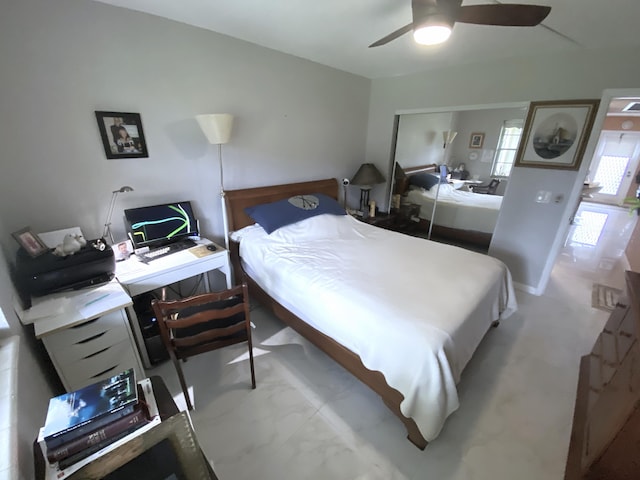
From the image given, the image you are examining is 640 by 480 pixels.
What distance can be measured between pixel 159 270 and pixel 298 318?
3.39 ft

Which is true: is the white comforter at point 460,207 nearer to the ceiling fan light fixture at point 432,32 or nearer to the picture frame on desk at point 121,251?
the ceiling fan light fixture at point 432,32

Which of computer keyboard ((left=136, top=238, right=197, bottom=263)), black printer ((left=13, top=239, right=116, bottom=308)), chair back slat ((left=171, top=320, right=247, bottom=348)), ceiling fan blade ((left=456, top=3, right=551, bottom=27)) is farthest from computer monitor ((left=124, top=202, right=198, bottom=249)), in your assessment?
ceiling fan blade ((left=456, top=3, right=551, bottom=27))

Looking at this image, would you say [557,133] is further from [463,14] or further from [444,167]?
[463,14]

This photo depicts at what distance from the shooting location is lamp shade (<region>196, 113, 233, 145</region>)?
2.01m

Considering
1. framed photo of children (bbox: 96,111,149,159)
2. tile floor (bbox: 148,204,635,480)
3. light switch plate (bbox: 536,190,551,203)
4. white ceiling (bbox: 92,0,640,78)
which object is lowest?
tile floor (bbox: 148,204,635,480)

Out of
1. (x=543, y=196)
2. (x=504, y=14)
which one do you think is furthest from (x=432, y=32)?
(x=543, y=196)

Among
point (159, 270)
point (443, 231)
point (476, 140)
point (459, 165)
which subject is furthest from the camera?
point (443, 231)

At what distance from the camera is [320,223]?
268cm

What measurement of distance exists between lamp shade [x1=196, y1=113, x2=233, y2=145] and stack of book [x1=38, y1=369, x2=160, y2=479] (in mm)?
1703

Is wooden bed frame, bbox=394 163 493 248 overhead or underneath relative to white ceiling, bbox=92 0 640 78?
underneath

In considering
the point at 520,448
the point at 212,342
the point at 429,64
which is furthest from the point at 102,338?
the point at 429,64

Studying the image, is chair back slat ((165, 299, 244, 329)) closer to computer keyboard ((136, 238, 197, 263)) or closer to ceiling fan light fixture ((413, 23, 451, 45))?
computer keyboard ((136, 238, 197, 263))

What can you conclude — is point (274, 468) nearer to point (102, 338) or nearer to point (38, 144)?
point (102, 338)

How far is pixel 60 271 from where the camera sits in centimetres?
154
